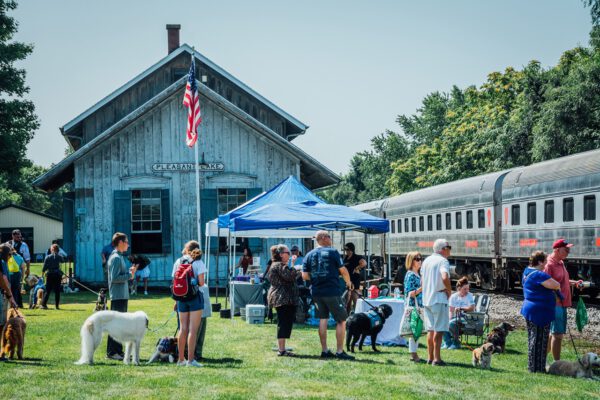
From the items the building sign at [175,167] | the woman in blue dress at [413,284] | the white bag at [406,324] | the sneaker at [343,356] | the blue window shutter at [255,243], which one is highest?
the building sign at [175,167]

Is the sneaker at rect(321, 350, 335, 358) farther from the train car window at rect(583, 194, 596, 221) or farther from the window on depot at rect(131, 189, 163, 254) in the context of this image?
the window on depot at rect(131, 189, 163, 254)

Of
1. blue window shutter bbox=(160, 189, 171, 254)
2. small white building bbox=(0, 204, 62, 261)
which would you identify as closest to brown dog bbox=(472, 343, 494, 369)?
blue window shutter bbox=(160, 189, 171, 254)

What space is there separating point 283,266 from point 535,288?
3725mm

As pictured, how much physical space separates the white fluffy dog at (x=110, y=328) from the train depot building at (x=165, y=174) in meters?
16.4

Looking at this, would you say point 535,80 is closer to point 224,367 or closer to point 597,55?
point 597,55

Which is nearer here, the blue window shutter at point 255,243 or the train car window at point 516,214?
the train car window at point 516,214

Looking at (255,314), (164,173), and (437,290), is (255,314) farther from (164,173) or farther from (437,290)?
(164,173)

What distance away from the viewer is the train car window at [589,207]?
2225 cm

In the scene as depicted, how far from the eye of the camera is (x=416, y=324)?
42.8ft

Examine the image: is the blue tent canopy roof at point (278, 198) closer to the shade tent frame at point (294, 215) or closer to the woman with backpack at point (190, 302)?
the shade tent frame at point (294, 215)

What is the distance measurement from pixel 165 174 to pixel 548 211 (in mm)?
12135

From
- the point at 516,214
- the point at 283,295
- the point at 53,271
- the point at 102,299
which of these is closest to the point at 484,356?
the point at 283,295

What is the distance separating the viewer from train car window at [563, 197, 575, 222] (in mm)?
23484

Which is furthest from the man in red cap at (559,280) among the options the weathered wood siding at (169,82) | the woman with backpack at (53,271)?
the weathered wood siding at (169,82)
